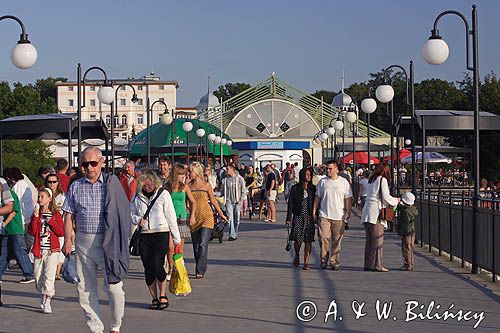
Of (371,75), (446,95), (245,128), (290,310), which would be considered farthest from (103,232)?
(371,75)

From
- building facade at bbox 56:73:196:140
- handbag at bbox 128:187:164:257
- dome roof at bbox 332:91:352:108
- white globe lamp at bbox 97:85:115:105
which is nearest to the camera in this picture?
handbag at bbox 128:187:164:257

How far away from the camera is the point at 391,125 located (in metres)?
26.7

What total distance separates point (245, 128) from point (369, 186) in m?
79.8

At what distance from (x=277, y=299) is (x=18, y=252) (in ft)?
13.5

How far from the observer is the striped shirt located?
929cm

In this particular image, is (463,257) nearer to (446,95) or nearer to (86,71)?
(86,71)

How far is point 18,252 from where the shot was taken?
46.0 feet

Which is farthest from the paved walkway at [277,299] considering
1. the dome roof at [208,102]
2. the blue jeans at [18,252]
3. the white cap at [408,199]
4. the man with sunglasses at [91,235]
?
the dome roof at [208,102]

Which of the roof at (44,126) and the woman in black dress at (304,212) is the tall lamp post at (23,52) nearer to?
the roof at (44,126)

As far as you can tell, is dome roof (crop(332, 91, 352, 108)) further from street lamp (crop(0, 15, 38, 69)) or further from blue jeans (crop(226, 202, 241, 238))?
street lamp (crop(0, 15, 38, 69))

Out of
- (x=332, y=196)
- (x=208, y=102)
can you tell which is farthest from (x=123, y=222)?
(x=208, y=102)

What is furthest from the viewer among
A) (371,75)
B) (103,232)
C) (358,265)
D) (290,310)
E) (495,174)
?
(371,75)

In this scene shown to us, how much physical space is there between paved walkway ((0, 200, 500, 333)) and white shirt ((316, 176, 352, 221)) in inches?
37.1

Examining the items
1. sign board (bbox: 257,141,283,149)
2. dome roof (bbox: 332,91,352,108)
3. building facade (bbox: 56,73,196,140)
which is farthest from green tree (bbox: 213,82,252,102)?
sign board (bbox: 257,141,283,149)
